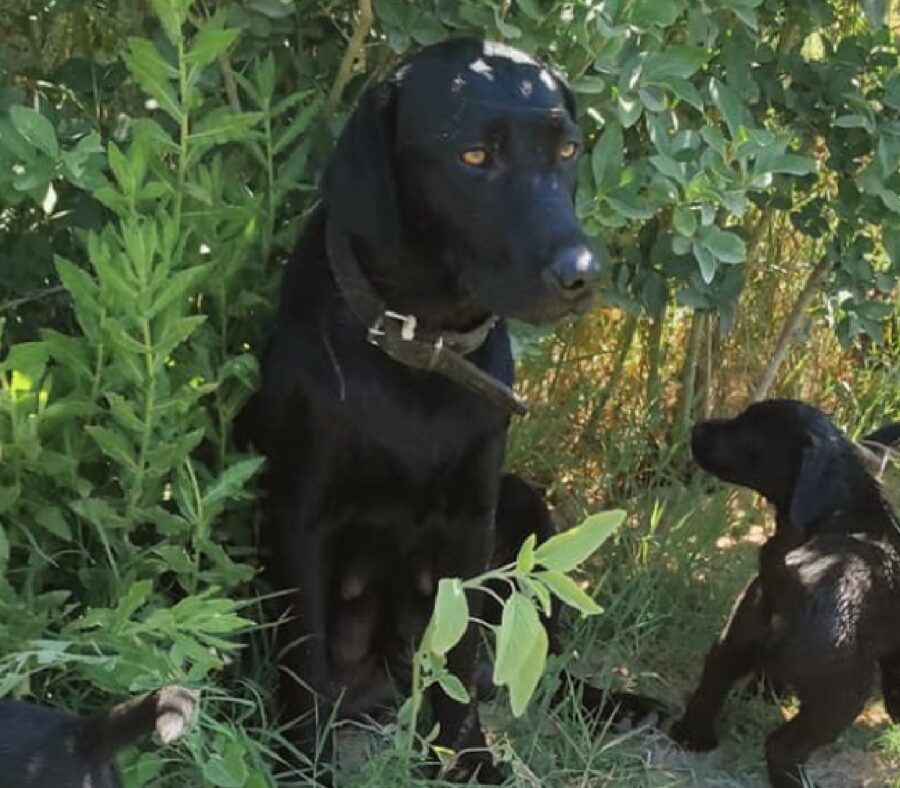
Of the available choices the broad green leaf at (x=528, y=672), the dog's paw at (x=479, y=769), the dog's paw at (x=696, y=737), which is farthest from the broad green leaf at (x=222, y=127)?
the dog's paw at (x=696, y=737)

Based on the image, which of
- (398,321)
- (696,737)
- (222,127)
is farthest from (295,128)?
(696,737)

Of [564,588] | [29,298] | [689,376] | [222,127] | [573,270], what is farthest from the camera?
[689,376]

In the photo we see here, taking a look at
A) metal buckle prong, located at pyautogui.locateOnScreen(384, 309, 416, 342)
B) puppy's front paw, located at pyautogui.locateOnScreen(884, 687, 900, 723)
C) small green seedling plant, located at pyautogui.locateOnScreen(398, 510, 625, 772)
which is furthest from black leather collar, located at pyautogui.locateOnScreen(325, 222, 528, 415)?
puppy's front paw, located at pyautogui.locateOnScreen(884, 687, 900, 723)

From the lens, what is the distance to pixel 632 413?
412 centimetres

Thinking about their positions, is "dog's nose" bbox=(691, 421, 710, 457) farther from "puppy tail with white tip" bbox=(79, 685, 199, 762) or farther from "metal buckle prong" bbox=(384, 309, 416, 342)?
"puppy tail with white tip" bbox=(79, 685, 199, 762)

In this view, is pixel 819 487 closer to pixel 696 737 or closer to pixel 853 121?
pixel 696 737

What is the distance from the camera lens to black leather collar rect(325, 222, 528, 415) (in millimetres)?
2588

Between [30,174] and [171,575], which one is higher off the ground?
[30,174]

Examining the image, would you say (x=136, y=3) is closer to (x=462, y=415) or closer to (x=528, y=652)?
(x=462, y=415)

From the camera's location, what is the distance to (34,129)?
2.43 meters

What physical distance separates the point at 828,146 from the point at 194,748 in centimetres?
190

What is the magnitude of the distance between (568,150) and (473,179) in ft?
0.58

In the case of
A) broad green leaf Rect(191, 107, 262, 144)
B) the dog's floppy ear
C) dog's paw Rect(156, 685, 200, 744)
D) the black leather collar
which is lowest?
the dog's floppy ear

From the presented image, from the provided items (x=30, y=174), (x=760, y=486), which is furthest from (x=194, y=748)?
(x=760, y=486)
